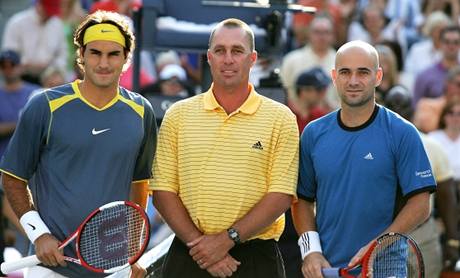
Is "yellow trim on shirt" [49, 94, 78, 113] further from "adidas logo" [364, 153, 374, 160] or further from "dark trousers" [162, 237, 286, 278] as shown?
"adidas logo" [364, 153, 374, 160]

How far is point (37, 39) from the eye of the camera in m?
15.3

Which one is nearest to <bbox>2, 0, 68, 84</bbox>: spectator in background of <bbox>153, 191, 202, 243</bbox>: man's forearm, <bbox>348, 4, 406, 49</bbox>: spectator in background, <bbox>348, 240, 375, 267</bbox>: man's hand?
<bbox>348, 4, 406, 49</bbox>: spectator in background

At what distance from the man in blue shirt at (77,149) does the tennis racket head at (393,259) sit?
129 centimetres

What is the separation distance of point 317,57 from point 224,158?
7545 mm

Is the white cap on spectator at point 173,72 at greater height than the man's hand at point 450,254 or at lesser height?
greater

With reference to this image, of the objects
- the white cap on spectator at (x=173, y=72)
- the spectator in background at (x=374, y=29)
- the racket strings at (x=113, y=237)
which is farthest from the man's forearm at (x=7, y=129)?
the racket strings at (x=113, y=237)

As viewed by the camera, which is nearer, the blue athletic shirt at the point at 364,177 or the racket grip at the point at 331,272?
the racket grip at the point at 331,272

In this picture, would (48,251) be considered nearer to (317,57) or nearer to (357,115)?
(357,115)

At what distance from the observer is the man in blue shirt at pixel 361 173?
693 cm

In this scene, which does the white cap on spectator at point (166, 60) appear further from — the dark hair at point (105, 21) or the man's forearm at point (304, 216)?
the man's forearm at point (304, 216)

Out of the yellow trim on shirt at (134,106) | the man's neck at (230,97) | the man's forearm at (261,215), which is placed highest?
the man's neck at (230,97)

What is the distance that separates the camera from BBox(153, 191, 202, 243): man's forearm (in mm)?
7070

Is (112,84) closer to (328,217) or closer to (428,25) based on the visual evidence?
(328,217)

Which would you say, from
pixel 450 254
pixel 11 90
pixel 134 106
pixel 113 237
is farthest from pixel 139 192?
pixel 11 90
